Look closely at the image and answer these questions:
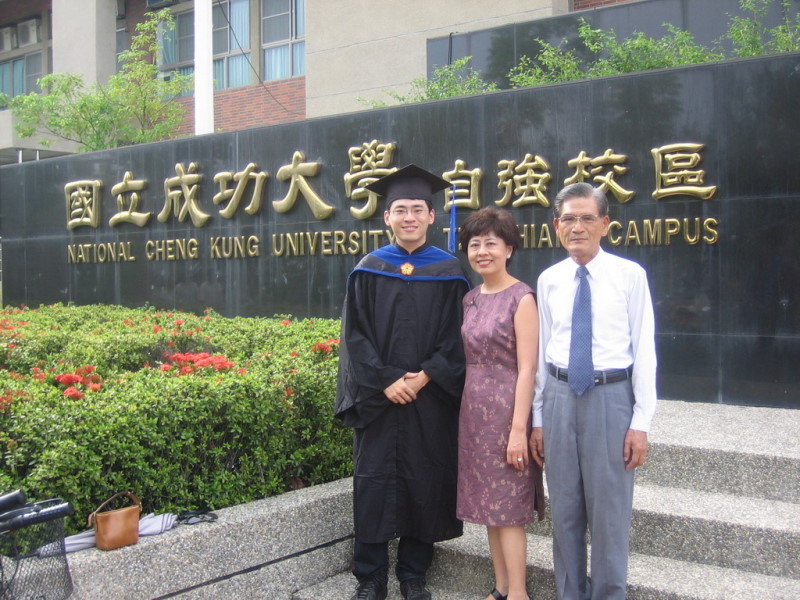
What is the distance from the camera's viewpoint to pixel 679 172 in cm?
585

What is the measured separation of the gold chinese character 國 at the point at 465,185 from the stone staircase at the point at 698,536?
2752 mm

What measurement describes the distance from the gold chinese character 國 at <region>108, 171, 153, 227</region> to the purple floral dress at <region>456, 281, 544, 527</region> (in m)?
6.77

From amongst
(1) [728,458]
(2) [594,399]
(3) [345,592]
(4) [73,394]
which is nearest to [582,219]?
(2) [594,399]

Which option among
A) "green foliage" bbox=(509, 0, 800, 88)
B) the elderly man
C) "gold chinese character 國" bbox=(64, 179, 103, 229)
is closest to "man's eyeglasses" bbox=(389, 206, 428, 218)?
the elderly man

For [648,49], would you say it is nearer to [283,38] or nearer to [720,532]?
[720,532]

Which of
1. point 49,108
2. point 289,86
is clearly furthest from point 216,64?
point 49,108

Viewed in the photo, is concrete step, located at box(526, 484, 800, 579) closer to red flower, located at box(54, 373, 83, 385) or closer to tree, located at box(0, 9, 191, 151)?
red flower, located at box(54, 373, 83, 385)

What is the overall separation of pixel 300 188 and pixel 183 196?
1667 mm

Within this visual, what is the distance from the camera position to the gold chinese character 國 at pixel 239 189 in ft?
27.6

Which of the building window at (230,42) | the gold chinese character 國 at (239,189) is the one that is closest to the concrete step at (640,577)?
the gold chinese character 國 at (239,189)

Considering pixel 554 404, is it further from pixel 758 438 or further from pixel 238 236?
pixel 238 236

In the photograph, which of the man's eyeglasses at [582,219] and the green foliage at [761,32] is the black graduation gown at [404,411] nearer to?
the man's eyeglasses at [582,219]

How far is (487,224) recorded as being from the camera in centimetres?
340

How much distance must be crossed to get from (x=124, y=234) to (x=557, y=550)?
24.9 feet
